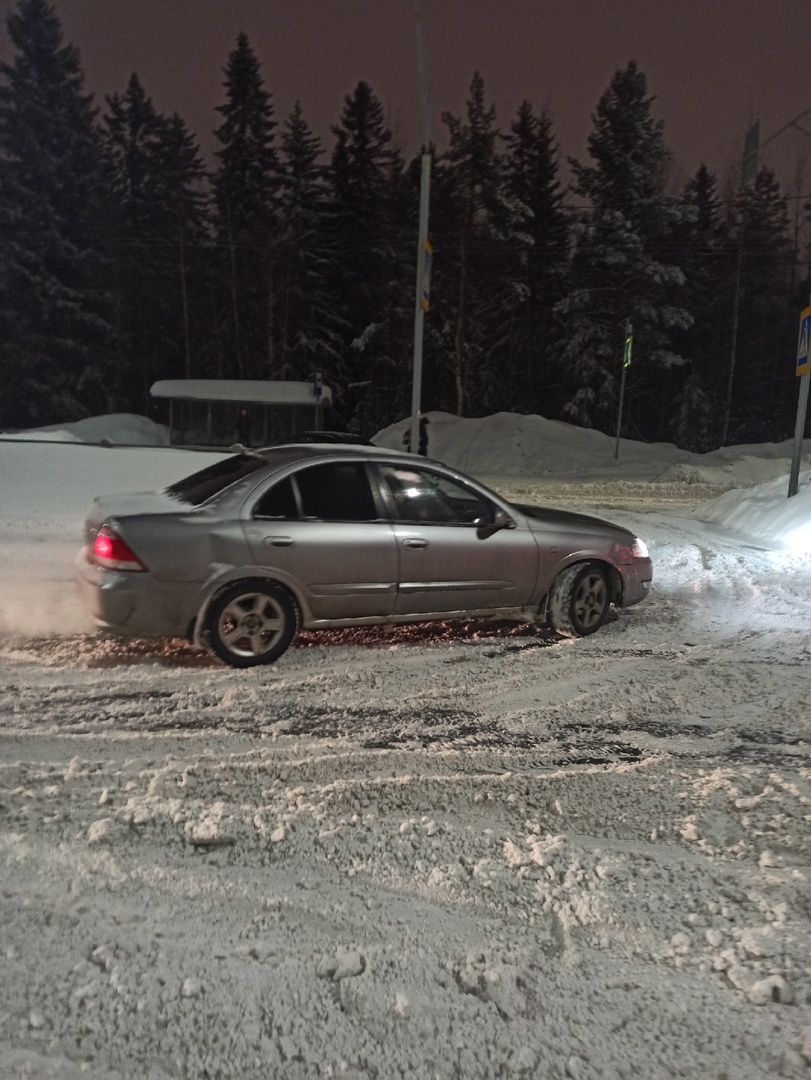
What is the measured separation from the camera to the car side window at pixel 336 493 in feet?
19.7

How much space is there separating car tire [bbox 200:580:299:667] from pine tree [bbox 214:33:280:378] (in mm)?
41902

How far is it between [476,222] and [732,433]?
1950 centimetres

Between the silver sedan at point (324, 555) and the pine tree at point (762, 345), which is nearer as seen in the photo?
the silver sedan at point (324, 555)

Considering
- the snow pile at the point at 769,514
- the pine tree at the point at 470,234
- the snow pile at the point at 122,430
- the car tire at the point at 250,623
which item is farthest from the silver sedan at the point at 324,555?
the pine tree at the point at 470,234

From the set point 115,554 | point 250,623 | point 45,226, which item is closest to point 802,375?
point 250,623

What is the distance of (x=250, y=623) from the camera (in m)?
5.76

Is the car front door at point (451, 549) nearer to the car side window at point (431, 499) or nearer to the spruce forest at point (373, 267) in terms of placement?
the car side window at point (431, 499)

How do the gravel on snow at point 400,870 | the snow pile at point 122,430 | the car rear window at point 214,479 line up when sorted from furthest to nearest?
the snow pile at point 122,430 → the car rear window at point 214,479 → the gravel on snow at point 400,870

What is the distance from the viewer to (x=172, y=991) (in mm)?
2559

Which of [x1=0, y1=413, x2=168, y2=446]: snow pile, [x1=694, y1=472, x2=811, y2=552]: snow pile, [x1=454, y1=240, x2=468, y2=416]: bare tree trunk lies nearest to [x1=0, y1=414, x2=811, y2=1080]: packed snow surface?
[x1=694, y1=472, x2=811, y2=552]: snow pile

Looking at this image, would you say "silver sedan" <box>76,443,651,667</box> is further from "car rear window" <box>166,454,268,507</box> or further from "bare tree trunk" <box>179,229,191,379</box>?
"bare tree trunk" <box>179,229,191,379</box>

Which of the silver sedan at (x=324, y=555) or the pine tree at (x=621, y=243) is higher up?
the pine tree at (x=621, y=243)

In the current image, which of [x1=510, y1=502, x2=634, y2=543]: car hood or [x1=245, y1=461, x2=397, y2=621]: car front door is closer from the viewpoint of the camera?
[x1=245, y1=461, x2=397, y2=621]: car front door

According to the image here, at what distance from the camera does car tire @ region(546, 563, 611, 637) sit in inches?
267
